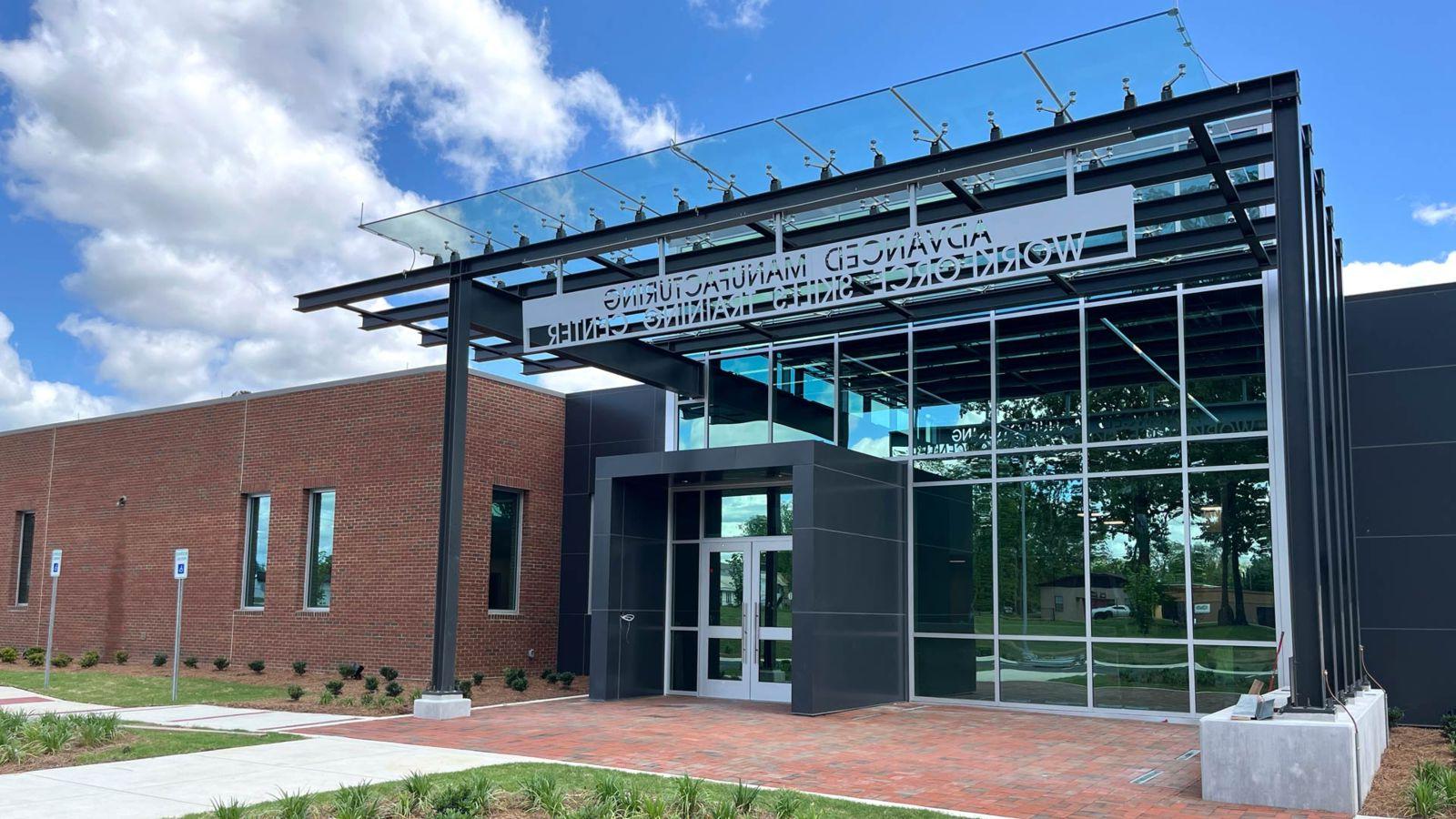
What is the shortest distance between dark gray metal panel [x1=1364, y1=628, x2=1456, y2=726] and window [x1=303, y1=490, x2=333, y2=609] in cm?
1558

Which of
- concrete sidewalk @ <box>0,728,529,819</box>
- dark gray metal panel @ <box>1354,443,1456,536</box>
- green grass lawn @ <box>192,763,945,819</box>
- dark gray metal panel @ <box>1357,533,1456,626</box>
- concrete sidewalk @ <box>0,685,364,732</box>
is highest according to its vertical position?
dark gray metal panel @ <box>1354,443,1456,536</box>

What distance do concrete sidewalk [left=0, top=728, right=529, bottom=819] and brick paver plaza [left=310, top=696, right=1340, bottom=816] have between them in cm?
82

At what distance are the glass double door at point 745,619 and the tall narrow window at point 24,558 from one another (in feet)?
55.3

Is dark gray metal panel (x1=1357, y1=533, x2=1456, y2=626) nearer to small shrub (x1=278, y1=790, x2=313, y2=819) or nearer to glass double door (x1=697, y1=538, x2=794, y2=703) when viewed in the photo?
glass double door (x1=697, y1=538, x2=794, y2=703)

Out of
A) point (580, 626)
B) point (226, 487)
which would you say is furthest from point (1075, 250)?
point (226, 487)

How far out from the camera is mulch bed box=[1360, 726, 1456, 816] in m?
8.62

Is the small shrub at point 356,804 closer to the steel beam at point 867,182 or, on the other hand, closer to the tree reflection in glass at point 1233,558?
the steel beam at point 867,182

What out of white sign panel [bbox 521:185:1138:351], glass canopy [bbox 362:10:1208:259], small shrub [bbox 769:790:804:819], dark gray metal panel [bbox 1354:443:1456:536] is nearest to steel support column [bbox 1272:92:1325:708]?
white sign panel [bbox 521:185:1138:351]

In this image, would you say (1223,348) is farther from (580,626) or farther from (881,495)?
(580,626)

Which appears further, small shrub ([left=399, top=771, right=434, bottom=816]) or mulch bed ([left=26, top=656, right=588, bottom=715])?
mulch bed ([left=26, top=656, right=588, bottom=715])

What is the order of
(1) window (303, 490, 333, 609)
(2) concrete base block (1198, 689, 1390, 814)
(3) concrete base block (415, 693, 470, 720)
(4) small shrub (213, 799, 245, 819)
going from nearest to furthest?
(4) small shrub (213, 799, 245, 819), (2) concrete base block (1198, 689, 1390, 814), (3) concrete base block (415, 693, 470, 720), (1) window (303, 490, 333, 609)

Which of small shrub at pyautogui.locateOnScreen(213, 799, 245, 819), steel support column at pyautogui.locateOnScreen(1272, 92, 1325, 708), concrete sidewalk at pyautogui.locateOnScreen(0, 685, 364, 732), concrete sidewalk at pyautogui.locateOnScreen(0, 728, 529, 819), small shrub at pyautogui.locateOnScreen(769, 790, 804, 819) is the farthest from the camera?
concrete sidewalk at pyautogui.locateOnScreen(0, 685, 364, 732)

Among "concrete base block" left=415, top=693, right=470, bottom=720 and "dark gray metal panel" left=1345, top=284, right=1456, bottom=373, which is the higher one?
"dark gray metal panel" left=1345, top=284, right=1456, bottom=373

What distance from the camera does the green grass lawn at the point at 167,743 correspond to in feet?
32.8
